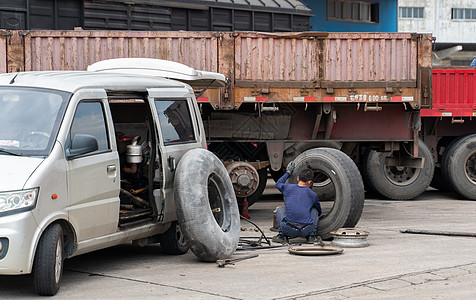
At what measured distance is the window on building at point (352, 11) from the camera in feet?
104

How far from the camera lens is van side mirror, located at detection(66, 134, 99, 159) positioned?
7059 millimetres

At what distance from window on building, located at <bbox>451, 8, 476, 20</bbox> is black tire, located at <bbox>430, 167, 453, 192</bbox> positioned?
3577 centimetres

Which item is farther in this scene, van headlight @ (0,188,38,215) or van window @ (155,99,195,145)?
van window @ (155,99,195,145)

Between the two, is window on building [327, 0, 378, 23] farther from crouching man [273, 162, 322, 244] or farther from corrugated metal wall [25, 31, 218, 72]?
crouching man [273, 162, 322, 244]

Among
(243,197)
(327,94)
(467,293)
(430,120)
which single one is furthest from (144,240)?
(430,120)

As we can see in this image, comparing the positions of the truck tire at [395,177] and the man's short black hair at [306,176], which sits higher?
the man's short black hair at [306,176]

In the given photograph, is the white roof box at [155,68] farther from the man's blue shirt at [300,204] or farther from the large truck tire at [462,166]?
the large truck tire at [462,166]

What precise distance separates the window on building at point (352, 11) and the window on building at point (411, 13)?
18.0 m

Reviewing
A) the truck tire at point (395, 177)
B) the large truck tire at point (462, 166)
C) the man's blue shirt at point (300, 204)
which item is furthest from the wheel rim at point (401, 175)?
the man's blue shirt at point (300, 204)

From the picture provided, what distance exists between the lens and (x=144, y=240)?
8.59m

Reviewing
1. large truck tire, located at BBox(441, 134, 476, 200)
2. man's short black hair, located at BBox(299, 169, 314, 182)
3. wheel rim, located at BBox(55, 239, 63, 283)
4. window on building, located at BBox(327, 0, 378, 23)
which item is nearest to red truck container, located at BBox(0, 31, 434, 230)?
man's short black hair, located at BBox(299, 169, 314, 182)

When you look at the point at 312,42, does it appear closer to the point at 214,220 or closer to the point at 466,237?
the point at 466,237

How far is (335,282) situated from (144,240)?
2.27m

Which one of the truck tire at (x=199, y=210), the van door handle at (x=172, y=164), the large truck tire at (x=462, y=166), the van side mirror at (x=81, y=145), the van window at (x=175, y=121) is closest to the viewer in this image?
the van side mirror at (x=81, y=145)
